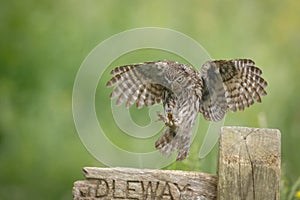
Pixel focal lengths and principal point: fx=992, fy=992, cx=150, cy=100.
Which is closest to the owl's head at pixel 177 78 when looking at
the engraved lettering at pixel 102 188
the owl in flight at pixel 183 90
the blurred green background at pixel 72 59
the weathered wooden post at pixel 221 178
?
the owl in flight at pixel 183 90

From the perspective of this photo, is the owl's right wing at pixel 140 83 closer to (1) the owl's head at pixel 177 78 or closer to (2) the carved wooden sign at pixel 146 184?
(1) the owl's head at pixel 177 78

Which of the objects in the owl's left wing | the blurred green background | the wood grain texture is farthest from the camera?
the blurred green background

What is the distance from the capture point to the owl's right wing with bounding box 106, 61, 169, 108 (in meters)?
2.94

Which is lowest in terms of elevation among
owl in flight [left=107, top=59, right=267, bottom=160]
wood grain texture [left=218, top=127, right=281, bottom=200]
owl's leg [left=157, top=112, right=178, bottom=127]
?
wood grain texture [left=218, top=127, right=281, bottom=200]

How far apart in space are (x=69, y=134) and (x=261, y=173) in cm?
301

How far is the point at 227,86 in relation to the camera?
306cm

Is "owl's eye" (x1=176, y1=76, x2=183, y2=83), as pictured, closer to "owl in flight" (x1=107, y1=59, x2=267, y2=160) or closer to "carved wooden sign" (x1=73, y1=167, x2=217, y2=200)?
"owl in flight" (x1=107, y1=59, x2=267, y2=160)

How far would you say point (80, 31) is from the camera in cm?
587

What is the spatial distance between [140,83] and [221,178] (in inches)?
17.6

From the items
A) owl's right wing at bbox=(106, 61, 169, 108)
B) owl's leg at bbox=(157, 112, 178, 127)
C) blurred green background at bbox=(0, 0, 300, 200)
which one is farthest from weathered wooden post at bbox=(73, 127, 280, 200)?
blurred green background at bbox=(0, 0, 300, 200)

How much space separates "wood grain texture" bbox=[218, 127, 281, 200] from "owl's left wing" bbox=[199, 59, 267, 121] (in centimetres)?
31

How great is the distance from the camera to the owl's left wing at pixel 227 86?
9.87ft

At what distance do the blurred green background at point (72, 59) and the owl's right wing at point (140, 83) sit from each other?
7.55 feet

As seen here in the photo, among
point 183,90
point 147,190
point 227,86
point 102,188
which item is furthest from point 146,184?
point 227,86
